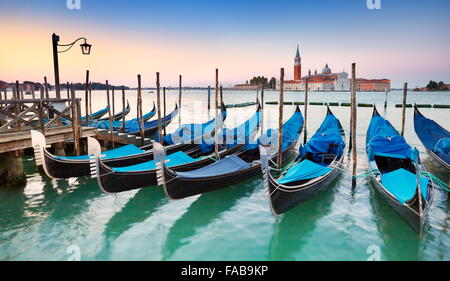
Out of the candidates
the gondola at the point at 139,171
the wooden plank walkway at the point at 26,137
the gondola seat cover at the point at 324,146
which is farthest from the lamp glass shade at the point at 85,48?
the gondola seat cover at the point at 324,146

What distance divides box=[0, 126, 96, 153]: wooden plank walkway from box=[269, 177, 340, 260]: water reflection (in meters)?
4.67

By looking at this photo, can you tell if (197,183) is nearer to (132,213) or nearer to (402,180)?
(132,213)

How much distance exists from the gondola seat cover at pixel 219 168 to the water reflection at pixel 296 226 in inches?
51.2

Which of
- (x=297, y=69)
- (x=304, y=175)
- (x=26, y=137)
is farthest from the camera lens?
(x=297, y=69)

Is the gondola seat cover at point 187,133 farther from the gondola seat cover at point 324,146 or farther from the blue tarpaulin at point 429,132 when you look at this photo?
the blue tarpaulin at point 429,132

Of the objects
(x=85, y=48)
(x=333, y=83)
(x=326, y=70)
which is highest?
(x=326, y=70)

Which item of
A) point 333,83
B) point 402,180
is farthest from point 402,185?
point 333,83

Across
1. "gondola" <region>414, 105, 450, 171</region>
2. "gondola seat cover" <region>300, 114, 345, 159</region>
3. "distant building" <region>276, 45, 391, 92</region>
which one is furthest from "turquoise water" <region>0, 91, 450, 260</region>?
"distant building" <region>276, 45, 391, 92</region>

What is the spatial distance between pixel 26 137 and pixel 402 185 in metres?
6.42

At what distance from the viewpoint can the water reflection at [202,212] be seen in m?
3.96

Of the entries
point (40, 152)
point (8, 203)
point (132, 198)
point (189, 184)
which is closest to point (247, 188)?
point (189, 184)

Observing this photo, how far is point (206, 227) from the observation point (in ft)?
14.3

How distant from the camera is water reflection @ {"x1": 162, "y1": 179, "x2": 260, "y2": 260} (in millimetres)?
3965

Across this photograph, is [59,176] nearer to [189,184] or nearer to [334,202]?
[189,184]
